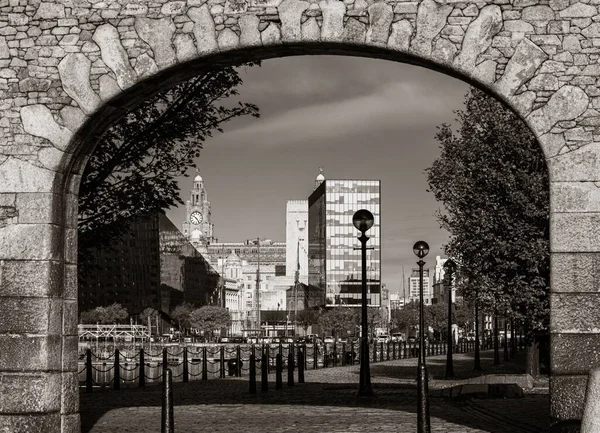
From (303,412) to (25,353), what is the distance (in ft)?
21.8

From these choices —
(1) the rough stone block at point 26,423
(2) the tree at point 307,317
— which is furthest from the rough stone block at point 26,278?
(2) the tree at point 307,317

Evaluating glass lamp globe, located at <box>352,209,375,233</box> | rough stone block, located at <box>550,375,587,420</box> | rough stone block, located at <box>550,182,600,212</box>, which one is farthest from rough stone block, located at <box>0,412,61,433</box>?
glass lamp globe, located at <box>352,209,375,233</box>

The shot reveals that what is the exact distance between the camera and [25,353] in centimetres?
1259

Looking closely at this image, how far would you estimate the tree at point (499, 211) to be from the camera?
1020 inches

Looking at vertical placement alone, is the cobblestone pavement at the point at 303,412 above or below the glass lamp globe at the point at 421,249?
below

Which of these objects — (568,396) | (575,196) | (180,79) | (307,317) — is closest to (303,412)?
(180,79)

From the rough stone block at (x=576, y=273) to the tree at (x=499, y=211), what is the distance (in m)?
13.6

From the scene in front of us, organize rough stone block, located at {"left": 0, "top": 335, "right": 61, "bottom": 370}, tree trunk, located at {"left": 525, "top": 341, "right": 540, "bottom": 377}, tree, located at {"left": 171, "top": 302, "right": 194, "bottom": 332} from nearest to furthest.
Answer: rough stone block, located at {"left": 0, "top": 335, "right": 61, "bottom": 370}, tree trunk, located at {"left": 525, "top": 341, "right": 540, "bottom": 377}, tree, located at {"left": 171, "top": 302, "right": 194, "bottom": 332}

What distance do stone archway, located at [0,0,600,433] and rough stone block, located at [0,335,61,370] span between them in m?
0.01

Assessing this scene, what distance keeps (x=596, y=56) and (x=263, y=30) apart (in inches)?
143

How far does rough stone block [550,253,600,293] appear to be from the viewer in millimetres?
11609

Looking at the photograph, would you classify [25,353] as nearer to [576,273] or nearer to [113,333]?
[576,273]

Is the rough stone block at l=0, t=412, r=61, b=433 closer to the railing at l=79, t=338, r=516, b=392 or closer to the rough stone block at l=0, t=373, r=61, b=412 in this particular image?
the rough stone block at l=0, t=373, r=61, b=412

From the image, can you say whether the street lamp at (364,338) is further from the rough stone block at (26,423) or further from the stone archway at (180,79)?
the rough stone block at (26,423)
